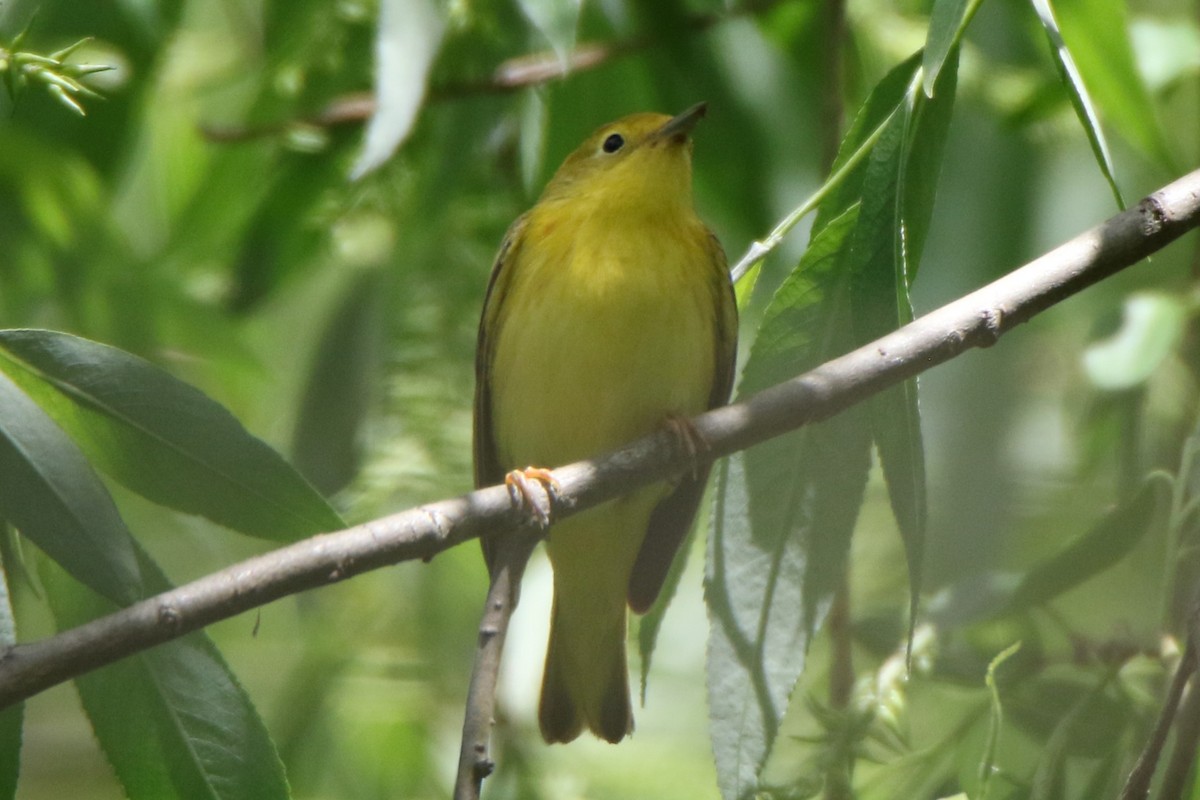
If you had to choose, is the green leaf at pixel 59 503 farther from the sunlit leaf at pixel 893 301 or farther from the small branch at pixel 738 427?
the sunlit leaf at pixel 893 301

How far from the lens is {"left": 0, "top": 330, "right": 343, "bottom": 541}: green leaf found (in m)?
2.37

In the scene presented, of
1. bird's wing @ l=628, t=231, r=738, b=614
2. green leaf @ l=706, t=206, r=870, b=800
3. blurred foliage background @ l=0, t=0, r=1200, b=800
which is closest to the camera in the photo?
green leaf @ l=706, t=206, r=870, b=800

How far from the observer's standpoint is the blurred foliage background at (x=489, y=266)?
394 centimetres

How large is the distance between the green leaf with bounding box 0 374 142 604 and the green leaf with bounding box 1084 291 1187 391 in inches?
89.9

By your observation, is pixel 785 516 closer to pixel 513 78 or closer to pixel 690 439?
pixel 690 439

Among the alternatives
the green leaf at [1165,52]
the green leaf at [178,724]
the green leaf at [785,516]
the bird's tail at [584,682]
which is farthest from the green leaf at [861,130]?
the bird's tail at [584,682]

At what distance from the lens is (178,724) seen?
2.38 m

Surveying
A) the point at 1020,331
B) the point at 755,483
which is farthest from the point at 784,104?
the point at 755,483

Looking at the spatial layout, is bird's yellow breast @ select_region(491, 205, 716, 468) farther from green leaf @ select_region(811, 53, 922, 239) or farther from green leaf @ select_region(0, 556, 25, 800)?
green leaf @ select_region(0, 556, 25, 800)

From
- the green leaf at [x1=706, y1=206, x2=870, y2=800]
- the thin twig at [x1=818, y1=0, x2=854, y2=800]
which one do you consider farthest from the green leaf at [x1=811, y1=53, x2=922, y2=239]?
the thin twig at [x1=818, y1=0, x2=854, y2=800]

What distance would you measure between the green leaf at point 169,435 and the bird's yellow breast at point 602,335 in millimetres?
1359

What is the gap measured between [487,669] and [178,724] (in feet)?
1.67

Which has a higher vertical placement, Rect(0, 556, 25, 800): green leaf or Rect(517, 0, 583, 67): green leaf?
Rect(517, 0, 583, 67): green leaf

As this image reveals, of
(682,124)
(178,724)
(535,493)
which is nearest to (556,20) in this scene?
(535,493)
